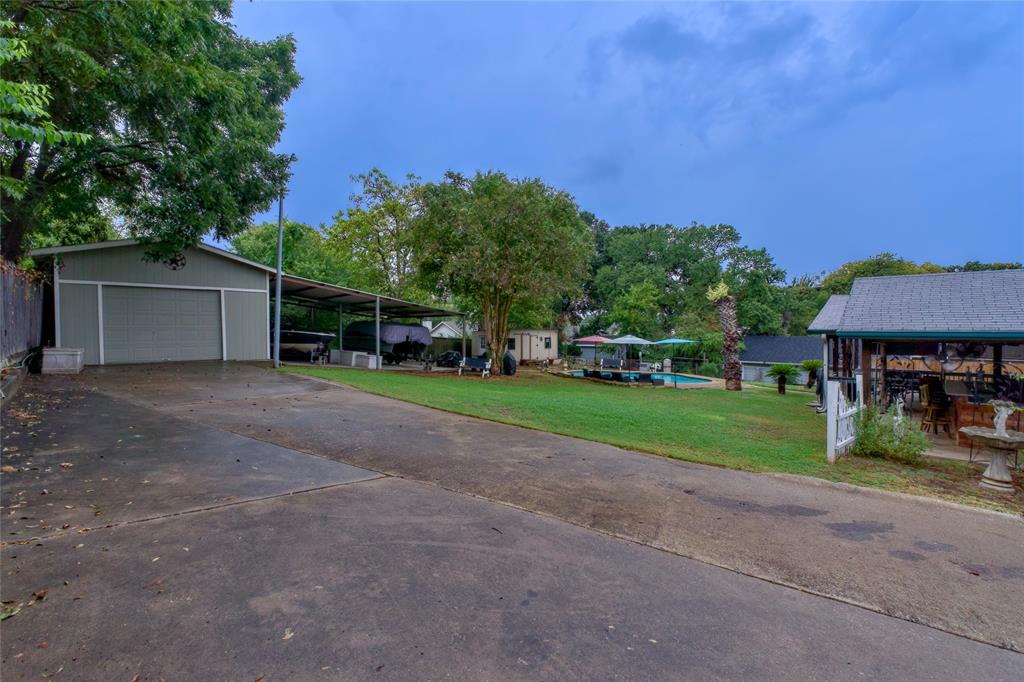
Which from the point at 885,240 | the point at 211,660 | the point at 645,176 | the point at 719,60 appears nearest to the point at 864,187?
the point at 885,240

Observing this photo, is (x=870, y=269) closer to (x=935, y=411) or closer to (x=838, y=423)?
(x=935, y=411)

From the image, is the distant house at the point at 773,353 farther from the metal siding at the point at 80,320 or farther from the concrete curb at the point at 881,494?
the metal siding at the point at 80,320

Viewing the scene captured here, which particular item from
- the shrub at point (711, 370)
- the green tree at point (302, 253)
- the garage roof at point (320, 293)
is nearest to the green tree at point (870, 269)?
the shrub at point (711, 370)

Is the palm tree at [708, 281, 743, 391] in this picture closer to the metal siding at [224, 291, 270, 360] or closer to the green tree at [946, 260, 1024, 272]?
the metal siding at [224, 291, 270, 360]

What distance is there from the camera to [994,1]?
37.9 ft

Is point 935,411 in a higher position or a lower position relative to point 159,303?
lower

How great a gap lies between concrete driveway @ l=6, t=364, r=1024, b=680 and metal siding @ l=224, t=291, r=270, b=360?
11114 millimetres

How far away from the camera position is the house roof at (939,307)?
26.4ft

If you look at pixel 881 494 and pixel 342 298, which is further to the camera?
pixel 342 298

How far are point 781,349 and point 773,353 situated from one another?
0.55 metres

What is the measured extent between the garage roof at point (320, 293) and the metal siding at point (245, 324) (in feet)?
3.72

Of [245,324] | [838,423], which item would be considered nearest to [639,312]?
[245,324]

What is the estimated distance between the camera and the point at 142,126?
1011cm

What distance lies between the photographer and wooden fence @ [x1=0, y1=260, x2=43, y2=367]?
26.6 ft
